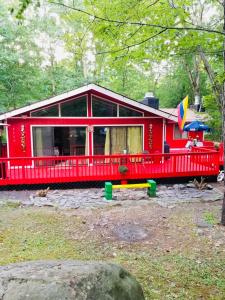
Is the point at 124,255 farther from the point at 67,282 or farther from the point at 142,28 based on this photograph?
the point at 142,28

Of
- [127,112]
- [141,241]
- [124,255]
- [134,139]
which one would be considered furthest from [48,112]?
[124,255]

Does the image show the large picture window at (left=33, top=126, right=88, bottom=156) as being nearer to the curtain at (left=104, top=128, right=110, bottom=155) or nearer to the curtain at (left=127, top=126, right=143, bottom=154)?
the curtain at (left=104, top=128, right=110, bottom=155)

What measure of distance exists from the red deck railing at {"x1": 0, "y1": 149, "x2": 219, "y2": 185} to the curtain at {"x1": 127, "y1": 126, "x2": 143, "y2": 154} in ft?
5.66

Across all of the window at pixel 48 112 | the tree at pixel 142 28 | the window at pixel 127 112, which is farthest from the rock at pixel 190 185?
the window at pixel 48 112

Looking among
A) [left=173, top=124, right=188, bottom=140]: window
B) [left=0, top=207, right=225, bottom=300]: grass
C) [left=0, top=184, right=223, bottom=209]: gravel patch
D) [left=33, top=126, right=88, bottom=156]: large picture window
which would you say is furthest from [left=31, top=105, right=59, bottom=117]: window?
[left=173, top=124, right=188, bottom=140]: window

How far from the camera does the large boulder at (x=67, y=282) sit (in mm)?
1937

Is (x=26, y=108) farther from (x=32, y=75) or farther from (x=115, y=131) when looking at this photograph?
(x=32, y=75)


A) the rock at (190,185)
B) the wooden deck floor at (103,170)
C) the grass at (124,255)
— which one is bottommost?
the grass at (124,255)

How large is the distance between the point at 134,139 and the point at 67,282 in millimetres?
11001

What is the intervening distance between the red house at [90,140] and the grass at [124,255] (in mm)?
3438

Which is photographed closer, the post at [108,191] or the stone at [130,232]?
the stone at [130,232]

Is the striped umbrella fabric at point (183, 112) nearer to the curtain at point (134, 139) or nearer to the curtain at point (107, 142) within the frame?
the curtain at point (134, 139)

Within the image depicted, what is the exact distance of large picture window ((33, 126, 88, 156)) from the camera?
11.8 meters

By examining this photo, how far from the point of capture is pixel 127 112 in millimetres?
12469
